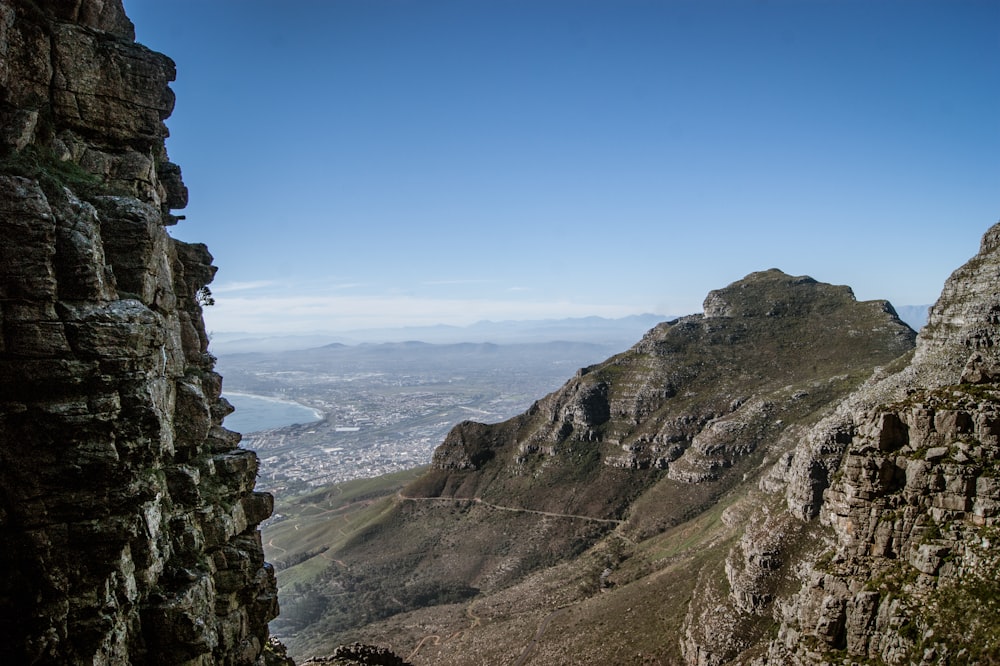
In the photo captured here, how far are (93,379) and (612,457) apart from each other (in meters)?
96.4

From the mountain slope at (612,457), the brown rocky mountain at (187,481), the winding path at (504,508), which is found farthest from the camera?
the winding path at (504,508)

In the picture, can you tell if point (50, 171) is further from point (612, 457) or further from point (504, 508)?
point (612, 457)

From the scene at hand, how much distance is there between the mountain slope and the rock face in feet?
192

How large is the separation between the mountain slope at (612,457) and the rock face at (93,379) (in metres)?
58.6

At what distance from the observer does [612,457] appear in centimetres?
10562

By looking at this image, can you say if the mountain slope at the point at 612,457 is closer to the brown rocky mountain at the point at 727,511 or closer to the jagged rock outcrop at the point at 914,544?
the brown rocky mountain at the point at 727,511

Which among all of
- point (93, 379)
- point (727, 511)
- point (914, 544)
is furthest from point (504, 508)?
point (93, 379)

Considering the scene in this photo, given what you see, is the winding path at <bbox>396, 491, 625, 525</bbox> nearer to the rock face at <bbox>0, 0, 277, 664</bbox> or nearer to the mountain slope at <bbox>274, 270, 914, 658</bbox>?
the mountain slope at <bbox>274, 270, 914, 658</bbox>

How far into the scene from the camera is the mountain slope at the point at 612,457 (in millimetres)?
85750

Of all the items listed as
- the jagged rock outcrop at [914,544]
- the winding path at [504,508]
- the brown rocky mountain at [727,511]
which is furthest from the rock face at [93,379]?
the winding path at [504,508]

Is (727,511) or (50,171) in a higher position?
(50,171)

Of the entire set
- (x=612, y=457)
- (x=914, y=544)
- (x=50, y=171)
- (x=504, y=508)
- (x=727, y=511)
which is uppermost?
(x=50, y=171)

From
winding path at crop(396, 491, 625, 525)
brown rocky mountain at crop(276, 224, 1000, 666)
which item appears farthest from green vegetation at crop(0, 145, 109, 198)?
winding path at crop(396, 491, 625, 525)

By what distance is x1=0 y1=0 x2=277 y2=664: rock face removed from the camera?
48.6ft
